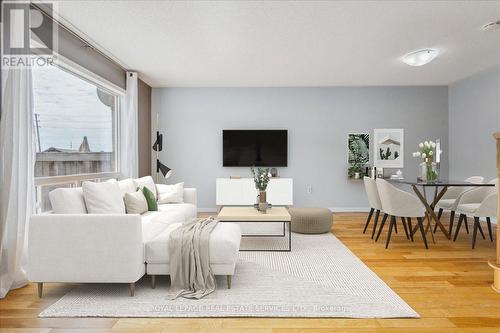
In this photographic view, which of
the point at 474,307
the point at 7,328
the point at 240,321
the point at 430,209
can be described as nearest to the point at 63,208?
the point at 7,328

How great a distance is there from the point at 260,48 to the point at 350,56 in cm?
137

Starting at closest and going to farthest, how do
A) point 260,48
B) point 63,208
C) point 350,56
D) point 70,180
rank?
point 63,208
point 70,180
point 260,48
point 350,56

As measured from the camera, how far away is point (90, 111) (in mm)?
4871

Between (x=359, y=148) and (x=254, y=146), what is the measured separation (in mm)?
2177

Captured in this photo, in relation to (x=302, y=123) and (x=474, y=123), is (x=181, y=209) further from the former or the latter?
(x=474, y=123)

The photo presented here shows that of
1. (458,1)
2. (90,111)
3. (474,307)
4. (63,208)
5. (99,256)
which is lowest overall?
(474,307)

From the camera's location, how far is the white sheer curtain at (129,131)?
5699 mm

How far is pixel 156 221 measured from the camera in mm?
3766

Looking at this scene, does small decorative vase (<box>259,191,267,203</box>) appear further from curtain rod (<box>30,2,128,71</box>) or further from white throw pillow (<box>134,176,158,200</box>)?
curtain rod (<box>30,2,128,71</box>)

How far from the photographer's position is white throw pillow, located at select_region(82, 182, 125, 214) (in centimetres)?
334

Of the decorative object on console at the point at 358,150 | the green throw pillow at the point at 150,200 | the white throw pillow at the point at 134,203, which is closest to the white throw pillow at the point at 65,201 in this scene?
the white throw pillow at the point at 134,203

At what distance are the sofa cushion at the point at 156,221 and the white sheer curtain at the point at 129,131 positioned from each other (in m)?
1.73

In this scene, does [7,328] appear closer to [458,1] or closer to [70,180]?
[70,180]

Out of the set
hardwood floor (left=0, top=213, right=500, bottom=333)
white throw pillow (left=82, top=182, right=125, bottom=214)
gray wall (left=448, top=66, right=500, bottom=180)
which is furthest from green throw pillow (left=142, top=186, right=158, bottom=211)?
gray wall (left=448, top=66, right=500, bottom=180)
